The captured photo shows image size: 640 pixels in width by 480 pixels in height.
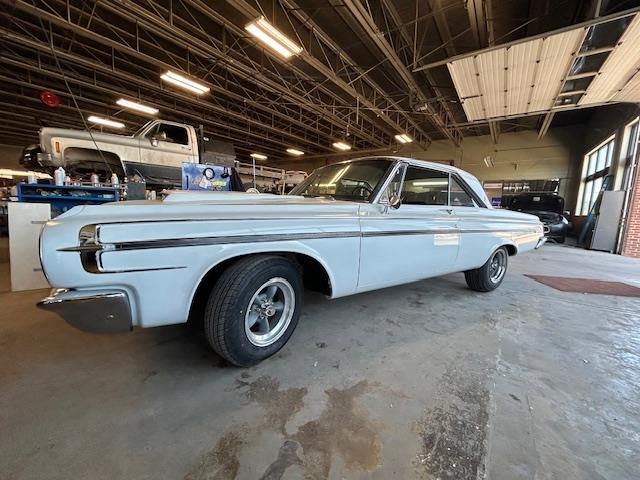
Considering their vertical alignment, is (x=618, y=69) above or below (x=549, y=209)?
above

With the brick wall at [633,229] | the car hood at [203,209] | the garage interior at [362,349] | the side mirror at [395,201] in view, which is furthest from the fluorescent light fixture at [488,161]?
the car hood at [203,209]

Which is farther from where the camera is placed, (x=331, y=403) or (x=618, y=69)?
(x=618, y=69)

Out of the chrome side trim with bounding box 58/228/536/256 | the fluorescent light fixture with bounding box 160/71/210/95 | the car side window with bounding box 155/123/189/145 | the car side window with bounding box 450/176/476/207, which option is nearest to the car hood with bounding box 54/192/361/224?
the chrome side trim with bounding box 58/228/536/256

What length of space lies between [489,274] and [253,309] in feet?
11.0

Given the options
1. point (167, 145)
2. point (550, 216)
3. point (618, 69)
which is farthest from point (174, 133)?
point (550, 216)

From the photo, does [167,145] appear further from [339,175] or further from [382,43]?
[382,43]

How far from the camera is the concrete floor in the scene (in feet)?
3.78

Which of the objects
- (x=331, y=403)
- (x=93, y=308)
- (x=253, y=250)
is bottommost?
(x=331, y=403)

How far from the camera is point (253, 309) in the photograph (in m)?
1.85

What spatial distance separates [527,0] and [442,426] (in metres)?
8.13

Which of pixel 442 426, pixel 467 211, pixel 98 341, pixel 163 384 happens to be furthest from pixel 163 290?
pixel 467 211

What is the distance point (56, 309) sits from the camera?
48.0 inches

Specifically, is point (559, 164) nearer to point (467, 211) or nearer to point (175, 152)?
point (467, 211)

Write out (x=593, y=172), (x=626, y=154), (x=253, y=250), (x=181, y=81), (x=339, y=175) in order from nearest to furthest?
1. (x=253, y=250)
2. (x=339, y=175)
3. (x=181, y=81)
4. (x=626, y=154)
5. (x=593, y=172)
